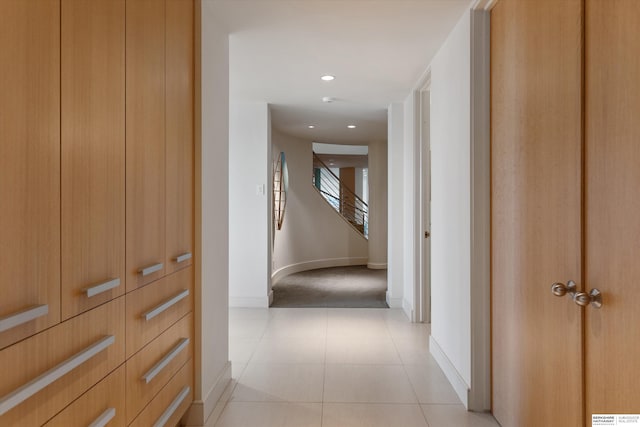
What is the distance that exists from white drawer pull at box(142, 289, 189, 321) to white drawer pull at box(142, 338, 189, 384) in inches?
8.7

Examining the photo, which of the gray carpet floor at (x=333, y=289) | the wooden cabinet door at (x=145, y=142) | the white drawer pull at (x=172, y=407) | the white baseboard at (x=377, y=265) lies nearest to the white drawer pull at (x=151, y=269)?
the wooden cabinet door at (x=145, y=142)

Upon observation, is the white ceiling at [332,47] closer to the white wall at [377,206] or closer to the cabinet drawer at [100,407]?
the cabinet drawer at [100,407]

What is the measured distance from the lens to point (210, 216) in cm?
252

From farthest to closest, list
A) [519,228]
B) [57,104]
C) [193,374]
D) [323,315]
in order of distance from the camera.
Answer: [323,315], [193,374], [519,228], [57,104]

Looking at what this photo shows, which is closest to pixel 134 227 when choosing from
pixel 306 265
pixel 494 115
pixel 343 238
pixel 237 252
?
pixel 494 115

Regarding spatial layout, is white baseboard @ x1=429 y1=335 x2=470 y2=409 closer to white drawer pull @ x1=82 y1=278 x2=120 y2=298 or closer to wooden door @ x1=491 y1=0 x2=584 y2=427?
wooden door @ x1=491 y1=0 x2=584 y2=427

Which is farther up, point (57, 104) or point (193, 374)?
point (57, 104)

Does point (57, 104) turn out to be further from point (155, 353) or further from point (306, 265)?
point (306, 265)

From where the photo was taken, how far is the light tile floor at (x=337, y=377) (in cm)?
240

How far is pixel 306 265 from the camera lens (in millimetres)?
7984

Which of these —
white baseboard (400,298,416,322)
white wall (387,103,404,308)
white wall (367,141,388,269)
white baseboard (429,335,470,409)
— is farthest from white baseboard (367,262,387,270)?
white baseboard (429,335,470,409)

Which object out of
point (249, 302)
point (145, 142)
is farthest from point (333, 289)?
point (145, 142)

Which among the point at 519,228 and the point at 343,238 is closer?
the point at 519,228

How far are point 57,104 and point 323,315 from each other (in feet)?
12.8
